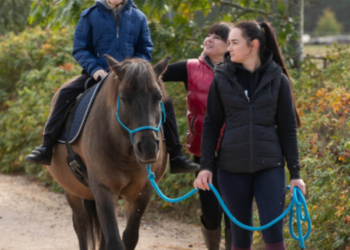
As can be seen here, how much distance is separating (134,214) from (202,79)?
4.30 ft

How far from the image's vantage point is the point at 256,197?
10.2ft

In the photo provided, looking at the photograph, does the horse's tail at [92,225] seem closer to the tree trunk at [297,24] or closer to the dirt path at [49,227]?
the dirt path at [49,227]

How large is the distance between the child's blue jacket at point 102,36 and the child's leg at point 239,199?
1575mm

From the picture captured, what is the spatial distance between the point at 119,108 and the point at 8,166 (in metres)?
7.07

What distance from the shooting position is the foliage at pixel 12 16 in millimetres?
16781

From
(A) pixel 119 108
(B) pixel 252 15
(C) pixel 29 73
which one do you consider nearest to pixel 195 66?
(A) pixel 119 108

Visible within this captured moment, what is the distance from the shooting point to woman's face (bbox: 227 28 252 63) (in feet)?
10.4

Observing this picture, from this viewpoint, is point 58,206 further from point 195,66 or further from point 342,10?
point 342,10

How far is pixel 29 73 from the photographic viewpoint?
10688 mm

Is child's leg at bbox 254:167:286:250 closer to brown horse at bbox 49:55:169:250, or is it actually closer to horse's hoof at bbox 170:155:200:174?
brown horse at bbox 49:55:169:250

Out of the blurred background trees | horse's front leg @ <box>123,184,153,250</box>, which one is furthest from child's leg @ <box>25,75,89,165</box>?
the blurred background trees

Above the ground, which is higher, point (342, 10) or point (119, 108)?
point (119, 108)

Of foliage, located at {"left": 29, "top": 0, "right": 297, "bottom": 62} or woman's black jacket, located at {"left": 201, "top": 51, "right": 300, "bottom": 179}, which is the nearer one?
woman's black jacket, located at {"left": 201, "top": 51, "right": 300, "bottom": 179}

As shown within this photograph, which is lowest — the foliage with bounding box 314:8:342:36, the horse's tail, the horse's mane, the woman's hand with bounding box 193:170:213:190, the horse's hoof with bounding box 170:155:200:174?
the foliage with bounding box 314:8:342:36
